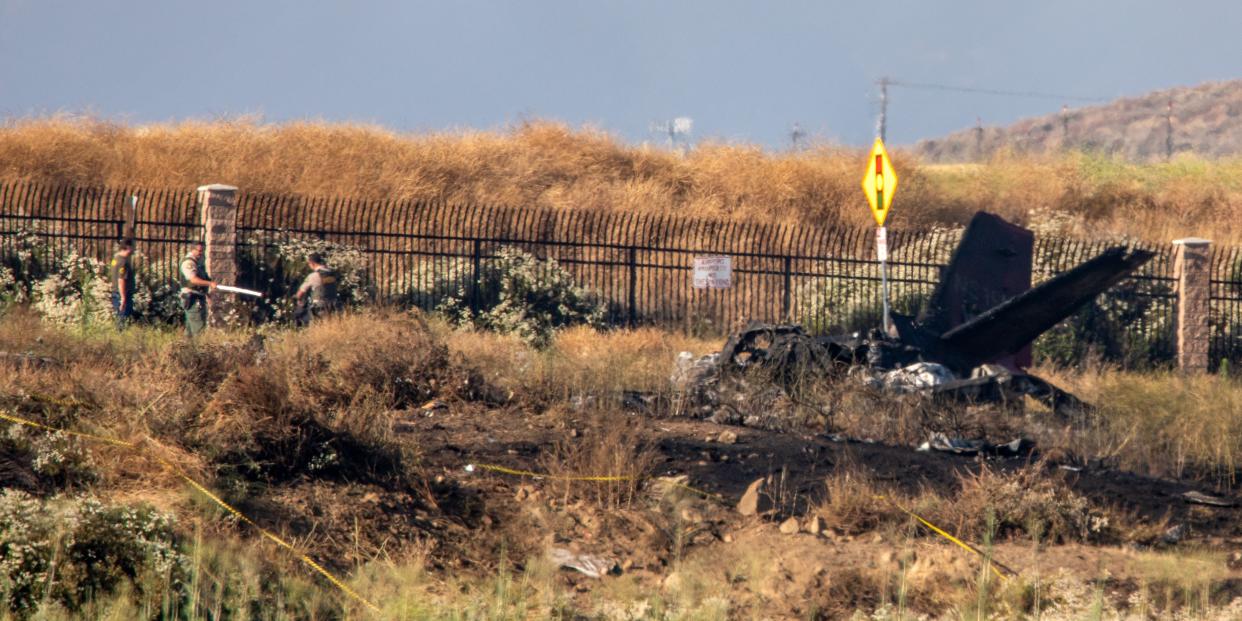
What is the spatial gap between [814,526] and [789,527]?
17 centimetres

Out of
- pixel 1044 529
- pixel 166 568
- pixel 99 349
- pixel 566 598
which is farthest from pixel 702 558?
pixel 99 349

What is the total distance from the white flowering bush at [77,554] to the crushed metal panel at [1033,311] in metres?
9.27

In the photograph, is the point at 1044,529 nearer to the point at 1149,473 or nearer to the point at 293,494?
the point at 1149,473

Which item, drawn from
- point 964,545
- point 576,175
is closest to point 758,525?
point 964,545

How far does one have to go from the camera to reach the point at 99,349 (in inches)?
487

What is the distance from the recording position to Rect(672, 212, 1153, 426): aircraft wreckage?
42.5 feet

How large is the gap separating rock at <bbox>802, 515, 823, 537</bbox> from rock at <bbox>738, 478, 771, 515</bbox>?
1.07 feet

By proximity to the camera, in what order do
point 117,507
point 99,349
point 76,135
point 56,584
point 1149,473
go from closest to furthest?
point 56,584 → point 117,507 → point 1149,473 → point 99,349 → point 76,135

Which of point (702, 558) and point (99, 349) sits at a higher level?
point (99, 349)

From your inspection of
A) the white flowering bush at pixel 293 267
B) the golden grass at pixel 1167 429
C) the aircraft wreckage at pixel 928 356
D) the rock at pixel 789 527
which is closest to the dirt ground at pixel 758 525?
the rock at pixel 789 527

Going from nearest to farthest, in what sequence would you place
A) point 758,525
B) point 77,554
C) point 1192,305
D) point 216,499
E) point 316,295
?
point 77,554
point 216,499
point 758,525
point 316,295
point 1192,305

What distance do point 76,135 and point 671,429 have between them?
68.5 ft

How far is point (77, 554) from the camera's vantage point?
6.89m

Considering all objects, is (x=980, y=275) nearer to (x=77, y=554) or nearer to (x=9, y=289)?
(x=77, y=554)
